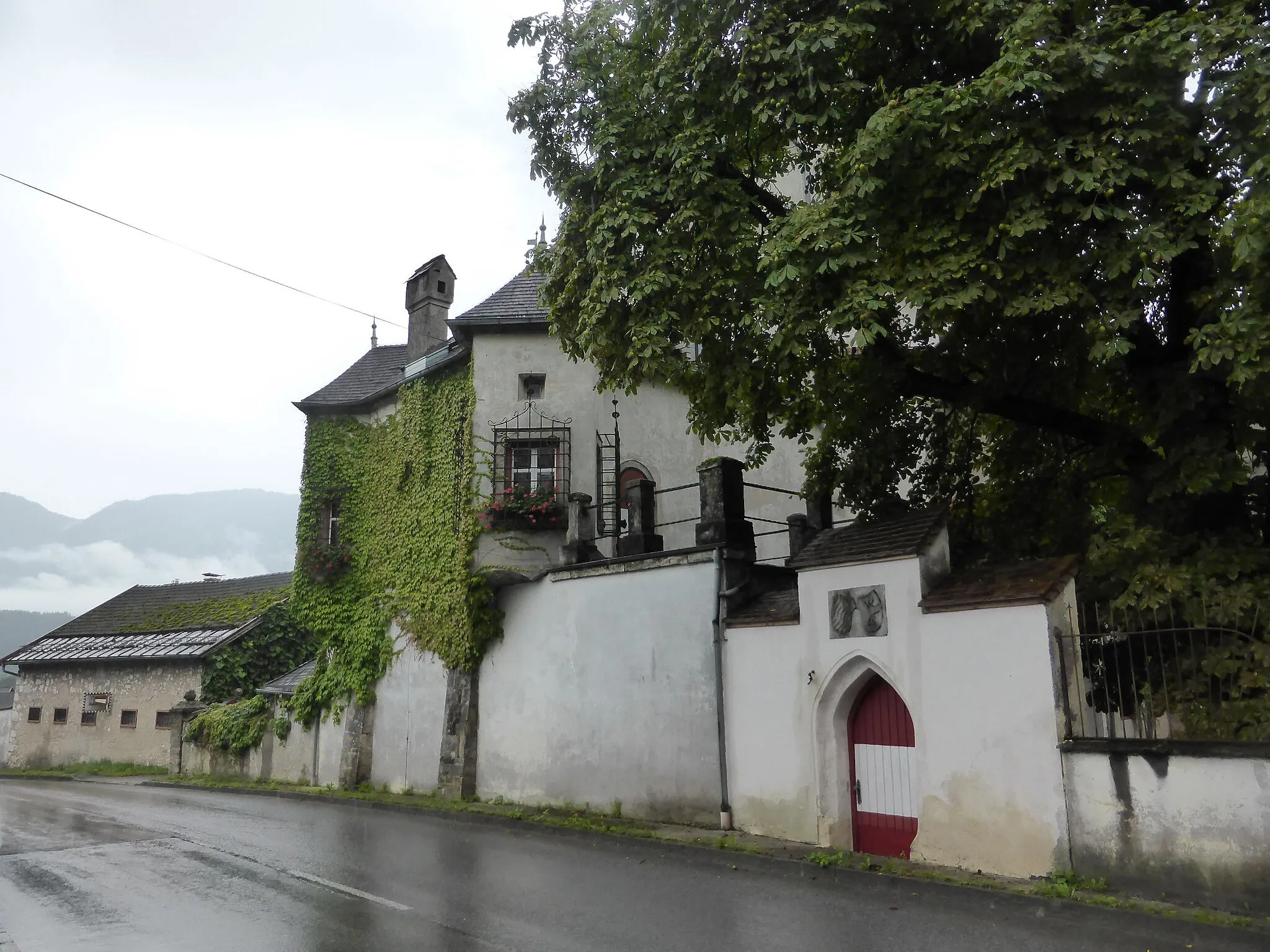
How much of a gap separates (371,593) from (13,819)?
775 cm

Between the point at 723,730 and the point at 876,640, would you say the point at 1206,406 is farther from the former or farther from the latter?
the point at 723,730

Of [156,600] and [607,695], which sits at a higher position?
[156,600]

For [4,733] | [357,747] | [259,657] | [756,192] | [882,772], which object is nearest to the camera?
[882,772]

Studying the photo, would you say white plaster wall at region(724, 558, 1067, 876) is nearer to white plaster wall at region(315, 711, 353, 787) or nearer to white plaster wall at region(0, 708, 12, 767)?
white plaster wall at region(315, 711, 353, 787)

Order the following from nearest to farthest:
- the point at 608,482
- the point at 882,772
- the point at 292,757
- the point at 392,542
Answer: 1. the point at 882,772
2. the point at 608,482
3. the point at 392,542
4. the point at 292,757

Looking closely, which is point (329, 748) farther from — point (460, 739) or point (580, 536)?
point (580, 536)

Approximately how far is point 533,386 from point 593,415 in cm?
129

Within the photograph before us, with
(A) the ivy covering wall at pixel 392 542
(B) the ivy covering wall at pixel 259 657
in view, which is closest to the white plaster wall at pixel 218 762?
(B) the ivy covering wall at pixel 259 657

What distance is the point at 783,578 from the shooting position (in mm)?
14461

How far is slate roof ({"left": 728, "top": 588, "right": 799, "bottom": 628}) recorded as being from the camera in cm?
1254

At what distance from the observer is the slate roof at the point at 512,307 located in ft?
60.0

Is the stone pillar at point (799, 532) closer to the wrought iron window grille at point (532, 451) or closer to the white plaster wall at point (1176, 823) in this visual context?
the wrought iron window grille at point (532, 451)

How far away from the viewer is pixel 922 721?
34.8 ft

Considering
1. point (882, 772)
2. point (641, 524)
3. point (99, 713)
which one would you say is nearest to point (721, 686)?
point (882, 772)
